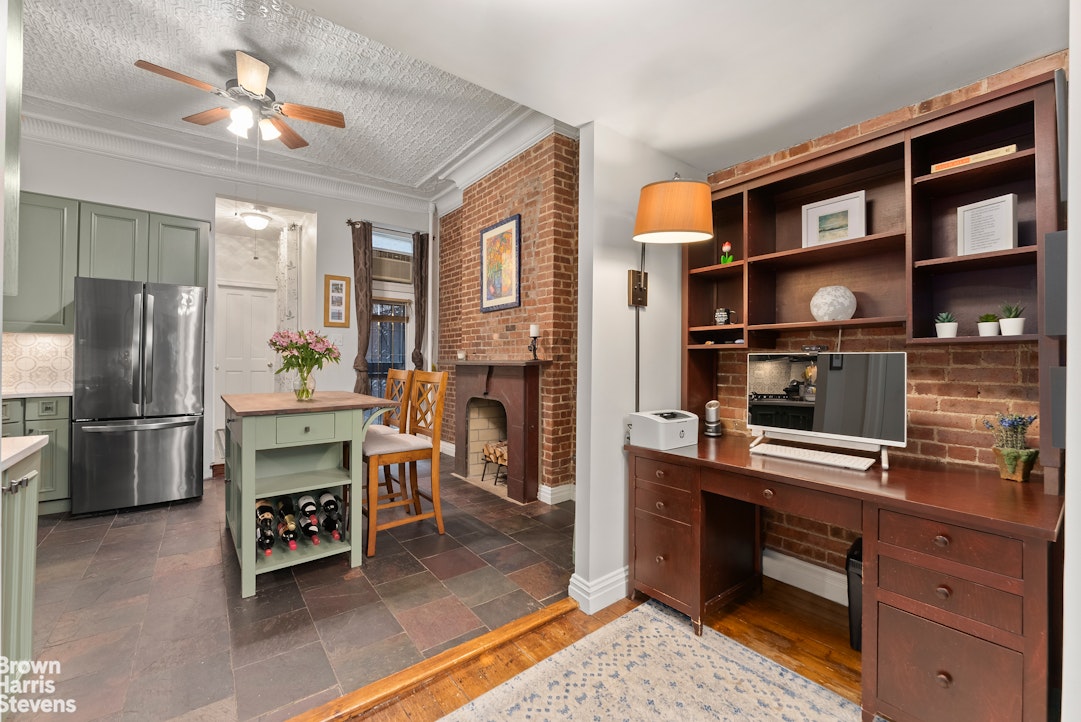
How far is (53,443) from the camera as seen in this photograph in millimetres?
3455

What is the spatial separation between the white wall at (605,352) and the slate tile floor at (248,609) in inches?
13.0

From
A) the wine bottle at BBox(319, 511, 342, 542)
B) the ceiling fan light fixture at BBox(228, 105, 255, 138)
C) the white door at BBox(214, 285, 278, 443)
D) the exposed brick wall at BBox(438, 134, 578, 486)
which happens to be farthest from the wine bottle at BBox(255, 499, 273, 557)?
the white door at BBox(214, 285, 278, 443)

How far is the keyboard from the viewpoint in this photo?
1918 millimetres

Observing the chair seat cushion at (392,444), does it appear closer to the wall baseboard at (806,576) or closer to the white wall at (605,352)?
the white wall at (605,352)

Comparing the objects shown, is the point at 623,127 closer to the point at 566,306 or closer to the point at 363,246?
the point at 566,306

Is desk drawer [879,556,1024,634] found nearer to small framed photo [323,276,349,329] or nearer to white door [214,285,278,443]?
small framed photo [323,276,349,329]

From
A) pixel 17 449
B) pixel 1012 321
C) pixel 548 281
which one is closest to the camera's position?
pixel 17 449

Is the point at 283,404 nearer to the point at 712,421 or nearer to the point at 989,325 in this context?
the point at 712,421

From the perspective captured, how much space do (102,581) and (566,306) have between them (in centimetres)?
329

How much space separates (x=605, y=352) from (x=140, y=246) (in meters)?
4.06

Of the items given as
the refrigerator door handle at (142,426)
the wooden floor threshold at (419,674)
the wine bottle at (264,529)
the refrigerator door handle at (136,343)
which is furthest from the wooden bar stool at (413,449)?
the refrigerator door handle at (136,343)

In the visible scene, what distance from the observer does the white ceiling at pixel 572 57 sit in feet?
5.22

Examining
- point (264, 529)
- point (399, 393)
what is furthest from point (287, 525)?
point (399, 393)

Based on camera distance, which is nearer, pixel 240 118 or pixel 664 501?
pixel 664 501
